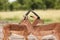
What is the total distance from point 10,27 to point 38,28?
3.87ft

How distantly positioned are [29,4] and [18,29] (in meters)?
49.7

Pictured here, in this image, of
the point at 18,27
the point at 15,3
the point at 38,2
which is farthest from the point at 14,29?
the point at 15,3

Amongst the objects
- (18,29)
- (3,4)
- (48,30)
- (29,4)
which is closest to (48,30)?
(48,30)

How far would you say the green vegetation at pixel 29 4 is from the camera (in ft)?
204

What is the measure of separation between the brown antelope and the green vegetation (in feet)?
155

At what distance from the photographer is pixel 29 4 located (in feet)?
208

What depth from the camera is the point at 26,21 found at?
13.3 meters

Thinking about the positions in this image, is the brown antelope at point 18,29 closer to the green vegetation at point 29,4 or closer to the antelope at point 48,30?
the antelope at point 48,30

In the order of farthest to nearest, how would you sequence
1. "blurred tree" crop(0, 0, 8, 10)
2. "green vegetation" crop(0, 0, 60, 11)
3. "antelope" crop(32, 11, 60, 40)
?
"blurred tree" crop(0, 0, 8, 10), "green vegetation" crop(0, 0, 60, 11), "antelope" crop(32, 11, 60, 40)

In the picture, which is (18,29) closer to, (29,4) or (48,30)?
(48,30)

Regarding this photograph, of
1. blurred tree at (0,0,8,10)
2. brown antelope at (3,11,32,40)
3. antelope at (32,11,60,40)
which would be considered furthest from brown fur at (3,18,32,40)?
blurred tree at (0,0,8,10)

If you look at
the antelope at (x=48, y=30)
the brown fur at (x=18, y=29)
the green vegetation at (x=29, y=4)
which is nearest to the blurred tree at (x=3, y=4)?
the green vegetation at (x=29, y=4)

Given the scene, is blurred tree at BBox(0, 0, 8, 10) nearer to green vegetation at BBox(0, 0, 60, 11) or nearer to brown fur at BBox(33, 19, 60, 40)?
green vegetation at BBox(0, 0, 60, 11)

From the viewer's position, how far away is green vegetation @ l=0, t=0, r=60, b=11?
62250 mm
